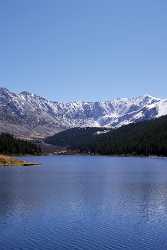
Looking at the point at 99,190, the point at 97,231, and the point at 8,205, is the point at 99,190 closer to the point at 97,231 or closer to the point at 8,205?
the point at 8,205

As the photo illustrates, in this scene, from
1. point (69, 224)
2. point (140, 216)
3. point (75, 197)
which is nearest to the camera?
point (69, 224)

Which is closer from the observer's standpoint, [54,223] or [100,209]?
[54,223]

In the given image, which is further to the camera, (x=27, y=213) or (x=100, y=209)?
(x=100, y=209)

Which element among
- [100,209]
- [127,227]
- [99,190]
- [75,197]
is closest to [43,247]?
[127,227]

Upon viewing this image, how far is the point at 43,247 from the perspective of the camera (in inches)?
2350

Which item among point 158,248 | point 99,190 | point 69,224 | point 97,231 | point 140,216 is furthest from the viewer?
point 99,190

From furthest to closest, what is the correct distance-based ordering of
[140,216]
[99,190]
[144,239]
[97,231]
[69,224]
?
[99,190]
[140,216]
[69,224]
[97,231]
[144,239]

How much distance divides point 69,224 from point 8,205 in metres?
23.6

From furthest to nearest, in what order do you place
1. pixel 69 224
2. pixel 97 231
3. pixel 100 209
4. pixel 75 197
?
pixel 75 197 → pixel 100 209 → pixel 69 224 → pixel 97 231

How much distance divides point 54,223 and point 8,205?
863 inches

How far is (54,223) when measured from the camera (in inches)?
2948

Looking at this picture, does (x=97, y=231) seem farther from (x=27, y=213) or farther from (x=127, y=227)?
(x=27, y=213)

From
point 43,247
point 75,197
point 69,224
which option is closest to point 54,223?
point 69,224

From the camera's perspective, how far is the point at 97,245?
6075cm
